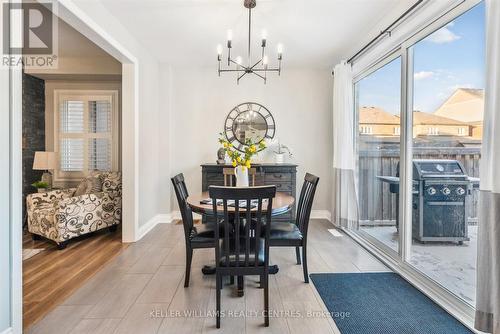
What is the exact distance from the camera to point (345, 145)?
3943mm

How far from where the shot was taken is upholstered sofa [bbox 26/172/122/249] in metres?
3.45

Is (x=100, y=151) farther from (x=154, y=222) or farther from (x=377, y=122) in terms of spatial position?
(x=377, y=122)

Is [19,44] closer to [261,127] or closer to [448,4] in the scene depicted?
[448,4]

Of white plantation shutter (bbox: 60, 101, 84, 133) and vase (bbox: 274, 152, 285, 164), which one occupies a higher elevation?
white plantation shutter (bbox: 60, 101, 84, 133)

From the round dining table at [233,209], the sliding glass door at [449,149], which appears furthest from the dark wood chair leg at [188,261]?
the sliding glass door at [449,149]

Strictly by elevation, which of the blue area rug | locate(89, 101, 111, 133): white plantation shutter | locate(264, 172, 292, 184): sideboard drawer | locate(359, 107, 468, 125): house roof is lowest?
the blue area rug

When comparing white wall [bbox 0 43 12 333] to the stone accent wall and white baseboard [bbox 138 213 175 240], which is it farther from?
the stone accent wall

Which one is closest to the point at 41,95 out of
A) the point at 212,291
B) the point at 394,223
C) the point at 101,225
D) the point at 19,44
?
the point at 101,225

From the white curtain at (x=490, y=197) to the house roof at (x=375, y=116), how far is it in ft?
4.75

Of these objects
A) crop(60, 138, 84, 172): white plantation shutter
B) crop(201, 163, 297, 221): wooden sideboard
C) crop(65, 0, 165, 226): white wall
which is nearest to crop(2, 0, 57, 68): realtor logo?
crop(65, 0, 165, 226): white wall

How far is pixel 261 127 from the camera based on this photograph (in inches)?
191

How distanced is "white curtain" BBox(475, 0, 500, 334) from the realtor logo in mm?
2770

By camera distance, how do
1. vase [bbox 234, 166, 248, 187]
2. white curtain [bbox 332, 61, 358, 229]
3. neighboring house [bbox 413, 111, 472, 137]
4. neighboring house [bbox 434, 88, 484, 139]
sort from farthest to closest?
white curtain [bbox 332, 61, 358, 229], vase [bbox 234, 166, 248, 187], neighboring house [bbox 413, 111, 472, 137], neighboring house [bbox 434, 88, 484, 139]

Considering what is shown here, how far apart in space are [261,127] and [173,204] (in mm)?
2019
